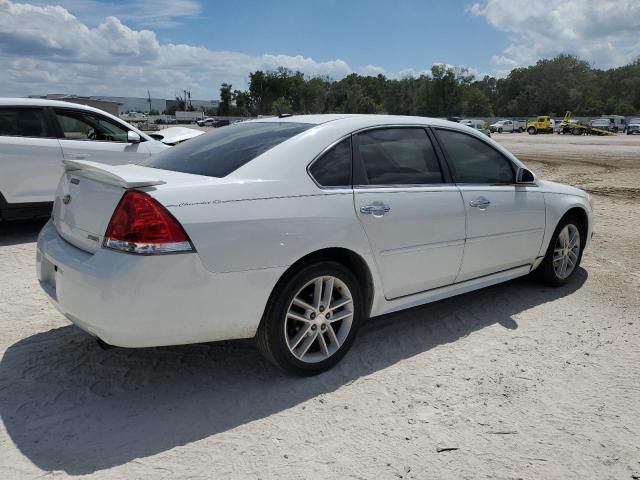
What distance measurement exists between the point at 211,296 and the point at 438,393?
4.77 ft

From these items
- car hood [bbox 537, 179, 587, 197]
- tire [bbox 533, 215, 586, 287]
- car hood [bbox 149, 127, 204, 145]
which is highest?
car hood [bbox 149, 127, 204, 145]

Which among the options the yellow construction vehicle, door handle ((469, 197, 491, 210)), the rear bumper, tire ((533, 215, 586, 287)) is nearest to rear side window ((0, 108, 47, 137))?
the rear bumper

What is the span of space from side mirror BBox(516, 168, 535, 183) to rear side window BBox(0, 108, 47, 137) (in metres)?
5.90

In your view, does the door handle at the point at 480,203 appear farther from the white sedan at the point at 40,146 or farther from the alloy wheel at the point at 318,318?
the white sedan at the point at 40,146

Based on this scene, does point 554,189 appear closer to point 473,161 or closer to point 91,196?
point 473,161

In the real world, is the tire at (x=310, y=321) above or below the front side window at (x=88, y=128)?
below

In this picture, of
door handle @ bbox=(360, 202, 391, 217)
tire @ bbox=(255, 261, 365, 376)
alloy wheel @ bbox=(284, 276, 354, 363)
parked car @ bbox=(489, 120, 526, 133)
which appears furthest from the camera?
parked car @ bbox=(489, 120, 526, 133)

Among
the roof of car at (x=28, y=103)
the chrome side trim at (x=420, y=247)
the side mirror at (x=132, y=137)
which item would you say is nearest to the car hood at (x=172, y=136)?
the side mirror at (x=132, y=137)

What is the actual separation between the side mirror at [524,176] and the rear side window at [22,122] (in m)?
5.90

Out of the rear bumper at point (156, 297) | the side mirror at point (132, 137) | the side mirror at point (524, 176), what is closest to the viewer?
the rear bumper at point (156, 297)

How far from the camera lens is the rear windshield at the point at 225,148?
3256 millimetres

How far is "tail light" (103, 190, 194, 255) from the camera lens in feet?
8.84

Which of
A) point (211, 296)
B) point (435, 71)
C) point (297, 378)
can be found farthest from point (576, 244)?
point (435, 71)

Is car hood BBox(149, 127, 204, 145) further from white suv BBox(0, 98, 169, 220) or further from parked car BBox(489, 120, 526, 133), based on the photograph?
parked car BBox(489, 120, 526, 133)
